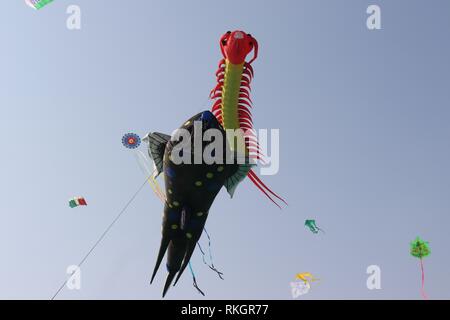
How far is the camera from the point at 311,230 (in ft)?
55.2

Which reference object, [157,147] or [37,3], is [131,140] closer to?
[157,147]

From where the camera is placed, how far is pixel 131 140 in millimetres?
14945

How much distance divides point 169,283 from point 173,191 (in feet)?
9.81

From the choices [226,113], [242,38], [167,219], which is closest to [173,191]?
[167,219]

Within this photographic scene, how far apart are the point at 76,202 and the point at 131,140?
3.82 metres

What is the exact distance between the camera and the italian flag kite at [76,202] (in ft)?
55.8

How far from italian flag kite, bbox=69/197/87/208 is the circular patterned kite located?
361 cm

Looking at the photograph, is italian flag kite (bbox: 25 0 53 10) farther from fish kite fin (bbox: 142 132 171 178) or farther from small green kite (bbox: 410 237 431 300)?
small green kite (bbox: 410 237 431 300)

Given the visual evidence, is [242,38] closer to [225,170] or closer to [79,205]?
[225,170]

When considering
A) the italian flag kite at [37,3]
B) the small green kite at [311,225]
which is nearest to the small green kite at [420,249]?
the small green kite at [311,225]

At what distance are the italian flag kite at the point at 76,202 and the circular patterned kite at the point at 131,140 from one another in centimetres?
361

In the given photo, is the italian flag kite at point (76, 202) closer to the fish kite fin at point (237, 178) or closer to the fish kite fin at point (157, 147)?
the fish kite fin at point (157, 147)

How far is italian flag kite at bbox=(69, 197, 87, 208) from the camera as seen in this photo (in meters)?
17.0

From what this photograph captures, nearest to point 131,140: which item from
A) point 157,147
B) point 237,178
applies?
point 157,147
